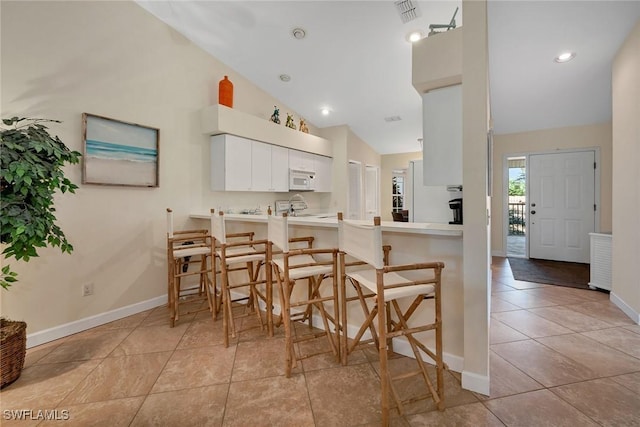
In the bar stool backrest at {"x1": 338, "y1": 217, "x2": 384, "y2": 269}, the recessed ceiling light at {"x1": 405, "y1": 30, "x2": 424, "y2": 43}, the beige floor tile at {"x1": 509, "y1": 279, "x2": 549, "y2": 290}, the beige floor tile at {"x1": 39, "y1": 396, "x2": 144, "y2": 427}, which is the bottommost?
the beige floor tile at {"x1": 39, "y1": 396, "x2": 144, "y2": 427}

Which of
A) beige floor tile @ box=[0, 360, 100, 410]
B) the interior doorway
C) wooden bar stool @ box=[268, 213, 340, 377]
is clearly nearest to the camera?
beige floor tile @ box=[0, 360, 100, 410]

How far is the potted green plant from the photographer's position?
Answer: 1.72 metres

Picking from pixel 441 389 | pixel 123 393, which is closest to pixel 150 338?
pixel 123 393

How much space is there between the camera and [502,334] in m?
2.48

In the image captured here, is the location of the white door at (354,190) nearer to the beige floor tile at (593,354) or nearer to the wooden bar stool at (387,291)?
the beige floor tile at (593,354)

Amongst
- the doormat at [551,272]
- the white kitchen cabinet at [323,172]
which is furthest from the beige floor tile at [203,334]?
the doormat at [551,272]

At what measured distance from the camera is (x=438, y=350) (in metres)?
1.61

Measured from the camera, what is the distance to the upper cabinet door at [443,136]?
224 cm

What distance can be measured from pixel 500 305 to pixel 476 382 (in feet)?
5.75

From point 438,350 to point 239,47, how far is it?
3775 millimetres

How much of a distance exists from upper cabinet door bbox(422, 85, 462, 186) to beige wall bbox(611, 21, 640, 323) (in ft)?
6.03

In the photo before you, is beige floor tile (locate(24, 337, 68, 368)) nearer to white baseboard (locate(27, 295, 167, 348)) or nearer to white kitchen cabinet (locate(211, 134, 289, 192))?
white baseboard (locate(27, 295, 167, 348))

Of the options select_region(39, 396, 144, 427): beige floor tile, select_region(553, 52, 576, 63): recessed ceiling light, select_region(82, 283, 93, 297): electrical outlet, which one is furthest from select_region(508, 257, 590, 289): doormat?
select_region(82, 283, 93, 297): electrical outlet

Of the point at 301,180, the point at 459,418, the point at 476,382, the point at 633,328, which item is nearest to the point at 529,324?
the point at 633,328
